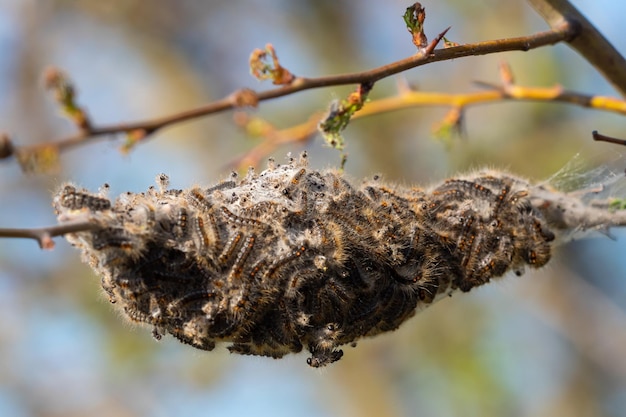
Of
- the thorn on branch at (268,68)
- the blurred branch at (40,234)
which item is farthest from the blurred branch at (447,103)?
the blurred branch at (40,234)

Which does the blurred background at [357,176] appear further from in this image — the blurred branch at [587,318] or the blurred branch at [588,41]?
the blurred branch at [588,41]

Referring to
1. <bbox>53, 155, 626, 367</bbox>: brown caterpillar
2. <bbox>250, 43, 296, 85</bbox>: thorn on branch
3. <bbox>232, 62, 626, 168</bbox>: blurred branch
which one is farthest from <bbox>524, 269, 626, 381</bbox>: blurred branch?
<bbox>250, 43, 296, 85</bbox>: thorn on branch

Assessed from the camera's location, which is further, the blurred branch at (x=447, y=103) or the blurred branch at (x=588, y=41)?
the blurred branch at (x=447, y=103)

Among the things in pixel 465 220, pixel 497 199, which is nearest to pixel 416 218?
pixel 465 220

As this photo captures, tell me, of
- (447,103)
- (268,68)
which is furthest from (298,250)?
(447,103)

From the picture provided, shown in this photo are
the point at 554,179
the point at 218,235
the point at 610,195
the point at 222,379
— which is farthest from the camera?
the point at 222,379

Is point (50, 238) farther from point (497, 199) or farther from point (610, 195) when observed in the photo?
point (610, 195)

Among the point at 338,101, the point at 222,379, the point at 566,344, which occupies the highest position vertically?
the point at 338,101
